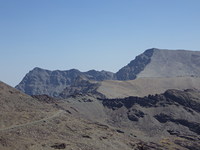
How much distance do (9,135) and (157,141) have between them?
9665 cm

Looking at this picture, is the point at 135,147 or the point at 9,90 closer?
the point at 135,147

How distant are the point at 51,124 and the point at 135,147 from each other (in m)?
35.5

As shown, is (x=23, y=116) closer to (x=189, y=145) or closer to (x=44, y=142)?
(x=44, y=142)

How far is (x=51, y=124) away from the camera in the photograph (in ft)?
438

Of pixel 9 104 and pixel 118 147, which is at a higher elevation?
pixel 9 104

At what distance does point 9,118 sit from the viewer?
128 m

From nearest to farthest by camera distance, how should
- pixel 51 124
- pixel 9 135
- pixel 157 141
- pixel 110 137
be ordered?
pixel 9 135 < pixel 51 124 < pixel 110 137 < pixel 157 141

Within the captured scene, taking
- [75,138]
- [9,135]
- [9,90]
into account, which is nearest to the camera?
[9,135]

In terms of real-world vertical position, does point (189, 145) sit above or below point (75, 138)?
below

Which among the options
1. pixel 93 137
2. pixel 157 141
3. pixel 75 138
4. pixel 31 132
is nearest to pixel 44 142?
pixel 31 132

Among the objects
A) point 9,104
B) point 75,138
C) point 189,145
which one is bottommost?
point 189,145

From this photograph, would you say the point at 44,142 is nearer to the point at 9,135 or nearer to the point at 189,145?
the point at 9,135

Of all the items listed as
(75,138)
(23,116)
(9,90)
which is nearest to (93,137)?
(75,138)

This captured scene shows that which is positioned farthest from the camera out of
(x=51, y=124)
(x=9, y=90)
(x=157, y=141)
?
(x=157, y=141)
